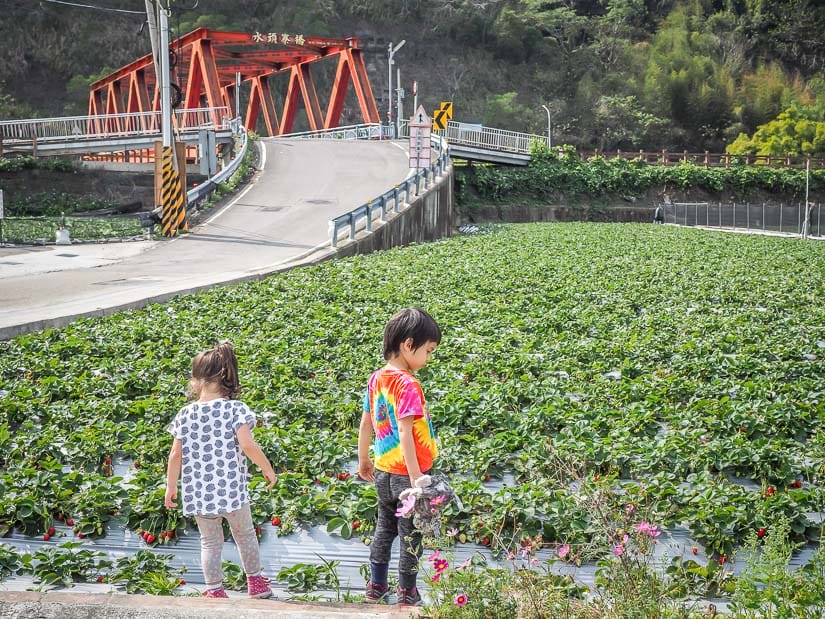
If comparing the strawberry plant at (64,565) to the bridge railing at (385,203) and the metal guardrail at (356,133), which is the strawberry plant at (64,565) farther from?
the metal guardrail at (356,133)

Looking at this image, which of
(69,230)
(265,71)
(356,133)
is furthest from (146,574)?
(265,71)

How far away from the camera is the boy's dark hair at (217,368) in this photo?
4.54 metres

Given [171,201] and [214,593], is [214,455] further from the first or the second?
[171,201]

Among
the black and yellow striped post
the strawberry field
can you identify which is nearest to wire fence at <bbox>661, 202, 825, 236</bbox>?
the black and yellow striped post

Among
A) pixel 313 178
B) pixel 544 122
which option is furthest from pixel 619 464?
pixel 544 122

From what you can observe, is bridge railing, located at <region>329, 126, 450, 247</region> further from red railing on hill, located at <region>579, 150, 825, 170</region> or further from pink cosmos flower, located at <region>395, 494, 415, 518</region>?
red railing on hill, located at <region>579, 150, 825, 170</region>

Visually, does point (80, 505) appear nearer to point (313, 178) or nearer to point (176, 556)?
point (176, 556)

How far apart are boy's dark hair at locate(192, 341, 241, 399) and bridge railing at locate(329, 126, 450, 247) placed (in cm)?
1642

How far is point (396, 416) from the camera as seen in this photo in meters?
4.40

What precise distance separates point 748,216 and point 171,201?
30831 mm

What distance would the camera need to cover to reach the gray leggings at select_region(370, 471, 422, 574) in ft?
14.7

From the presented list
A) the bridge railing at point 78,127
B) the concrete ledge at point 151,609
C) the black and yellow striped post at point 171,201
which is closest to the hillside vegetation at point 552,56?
the bridge railing at point 78,127

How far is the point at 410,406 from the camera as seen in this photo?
4.34m

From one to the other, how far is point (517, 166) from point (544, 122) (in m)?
27.6
